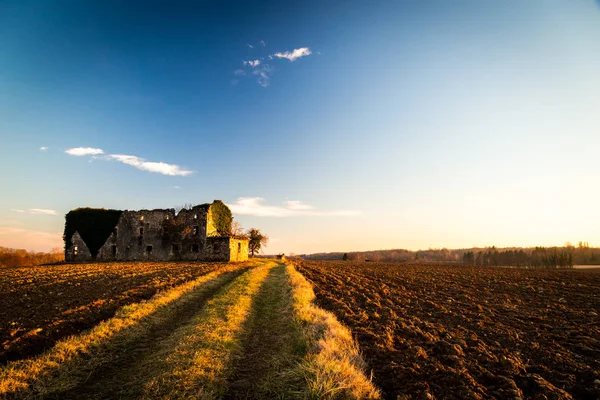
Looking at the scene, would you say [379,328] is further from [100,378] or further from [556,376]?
[100,378]

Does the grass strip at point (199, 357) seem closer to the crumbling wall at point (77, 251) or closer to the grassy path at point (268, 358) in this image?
the grassy path at point (268, 358)

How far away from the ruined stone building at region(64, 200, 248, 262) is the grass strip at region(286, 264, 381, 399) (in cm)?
3423

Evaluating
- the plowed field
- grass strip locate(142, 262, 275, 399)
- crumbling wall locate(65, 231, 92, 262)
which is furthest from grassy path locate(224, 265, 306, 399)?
crumbling wall locate(65, 231, 92, 262)

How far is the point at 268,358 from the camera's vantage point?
24.9ft

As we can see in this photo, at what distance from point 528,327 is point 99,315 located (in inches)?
623

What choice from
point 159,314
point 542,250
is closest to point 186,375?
point 159,314

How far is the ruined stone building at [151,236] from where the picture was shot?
42.3m

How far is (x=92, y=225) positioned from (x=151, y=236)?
10.4 metres

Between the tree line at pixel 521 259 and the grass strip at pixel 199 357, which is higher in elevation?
the grass strip at pixel 199 357

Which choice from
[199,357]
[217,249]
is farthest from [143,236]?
[199,357]

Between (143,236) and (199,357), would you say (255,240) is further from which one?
(199,357)

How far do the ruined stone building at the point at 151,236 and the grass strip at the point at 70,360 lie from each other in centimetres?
3139

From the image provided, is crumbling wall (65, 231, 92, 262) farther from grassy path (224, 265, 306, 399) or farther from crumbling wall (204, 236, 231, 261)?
grassy path (224, 265, 306, 399)

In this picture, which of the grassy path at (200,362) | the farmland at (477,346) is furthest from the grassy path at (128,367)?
the farmland at (477,346)
